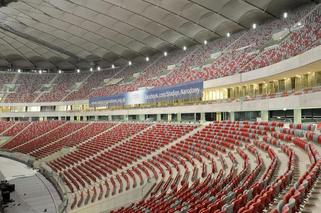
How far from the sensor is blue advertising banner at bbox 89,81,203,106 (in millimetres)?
34688

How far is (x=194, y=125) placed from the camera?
30.5 metres

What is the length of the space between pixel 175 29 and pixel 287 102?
79.8 feet

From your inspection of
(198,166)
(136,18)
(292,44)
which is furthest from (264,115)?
(136,18)

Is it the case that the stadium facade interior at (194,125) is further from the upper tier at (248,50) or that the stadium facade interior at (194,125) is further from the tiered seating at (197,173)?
the upper tier at (248,50)

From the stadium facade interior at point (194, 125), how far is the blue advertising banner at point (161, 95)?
0.14 meters

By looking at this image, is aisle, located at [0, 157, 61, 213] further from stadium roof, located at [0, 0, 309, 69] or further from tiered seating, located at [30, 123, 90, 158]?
stadium roof, located at [0, 0, 309, 69]

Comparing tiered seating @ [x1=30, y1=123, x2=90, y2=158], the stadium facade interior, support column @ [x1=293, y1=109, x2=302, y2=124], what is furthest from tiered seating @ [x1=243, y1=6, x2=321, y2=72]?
tiered seating @ [x1=30, y1=123, x2=90, y2=158]

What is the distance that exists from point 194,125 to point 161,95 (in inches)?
396

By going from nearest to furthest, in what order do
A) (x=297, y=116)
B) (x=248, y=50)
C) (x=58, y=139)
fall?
(x=297, y=116), (x=248, y=50), (x=58, y=139)

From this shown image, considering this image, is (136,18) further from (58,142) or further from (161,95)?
(58,142)

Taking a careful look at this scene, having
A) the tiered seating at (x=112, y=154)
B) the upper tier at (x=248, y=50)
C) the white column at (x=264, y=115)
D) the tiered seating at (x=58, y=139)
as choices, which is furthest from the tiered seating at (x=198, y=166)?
the upper tier at (x=248, y=50)

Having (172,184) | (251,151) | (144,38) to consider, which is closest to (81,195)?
(172,184)

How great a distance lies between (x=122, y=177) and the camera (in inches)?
876

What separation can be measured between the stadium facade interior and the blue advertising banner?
144 millimetres
